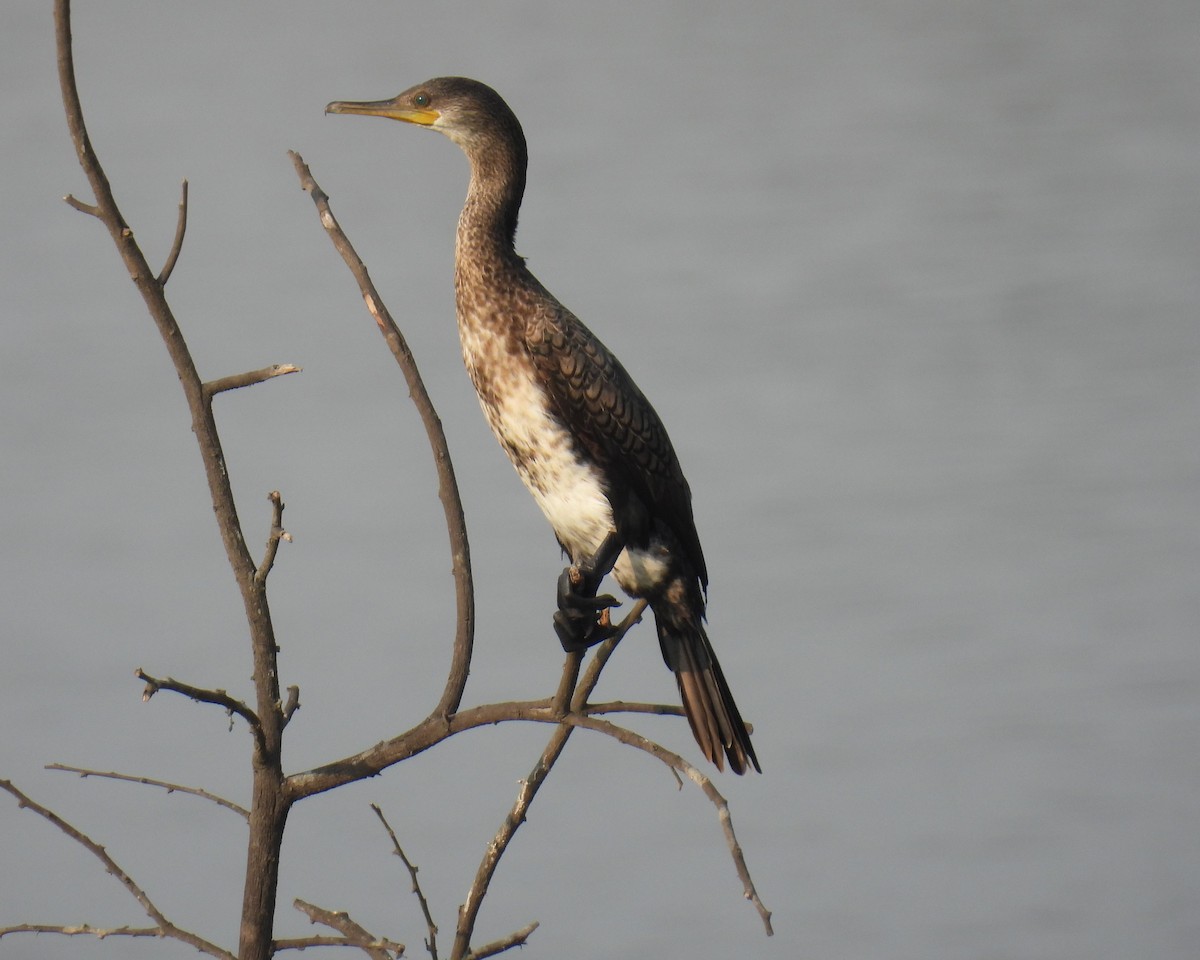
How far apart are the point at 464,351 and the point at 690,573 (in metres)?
0.36

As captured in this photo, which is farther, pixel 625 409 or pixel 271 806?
pixel 625 409

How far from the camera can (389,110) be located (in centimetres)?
157

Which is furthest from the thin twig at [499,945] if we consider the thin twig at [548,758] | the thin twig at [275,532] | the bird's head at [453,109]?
the bird's head at [453,109]

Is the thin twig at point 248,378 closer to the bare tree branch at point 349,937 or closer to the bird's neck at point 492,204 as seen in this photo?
the bird's neck at point 492,204

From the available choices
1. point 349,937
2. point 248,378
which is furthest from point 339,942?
point 248,378

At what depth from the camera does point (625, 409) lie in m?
1.49

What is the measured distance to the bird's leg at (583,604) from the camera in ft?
4.51

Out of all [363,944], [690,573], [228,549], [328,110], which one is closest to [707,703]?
[690,573]

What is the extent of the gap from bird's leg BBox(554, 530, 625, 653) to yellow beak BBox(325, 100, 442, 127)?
541 mm

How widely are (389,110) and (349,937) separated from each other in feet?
2.99

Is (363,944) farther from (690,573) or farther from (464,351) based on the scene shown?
(464,351)

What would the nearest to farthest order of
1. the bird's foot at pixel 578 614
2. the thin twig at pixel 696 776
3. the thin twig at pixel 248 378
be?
the thin twig at pixel 696 776
the thin twig at pixel 248 378
the bird's foot at pixel 578 614

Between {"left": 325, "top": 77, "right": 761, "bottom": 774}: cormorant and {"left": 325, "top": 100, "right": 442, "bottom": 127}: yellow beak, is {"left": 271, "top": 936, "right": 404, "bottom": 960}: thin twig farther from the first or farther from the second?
{"left": 325, "top": 100, "right": 442, "bottom": 127}: yellow beak

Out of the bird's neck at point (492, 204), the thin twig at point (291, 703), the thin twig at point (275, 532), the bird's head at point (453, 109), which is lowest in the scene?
the thin twig at point (291, 703)
